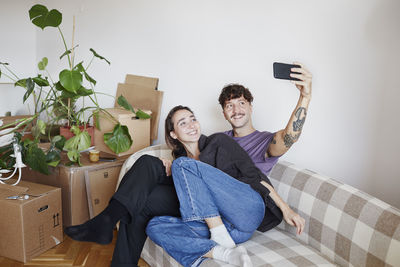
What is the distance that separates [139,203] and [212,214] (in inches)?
15.1

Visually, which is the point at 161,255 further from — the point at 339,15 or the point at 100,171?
the point at 339,15

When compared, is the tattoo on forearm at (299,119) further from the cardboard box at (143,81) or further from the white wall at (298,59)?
the cardboard box at (143,81)

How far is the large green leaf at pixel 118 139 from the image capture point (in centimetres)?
249

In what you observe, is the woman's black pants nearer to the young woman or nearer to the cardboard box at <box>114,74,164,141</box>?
the young woman

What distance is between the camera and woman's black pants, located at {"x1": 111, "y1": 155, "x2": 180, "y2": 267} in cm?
172

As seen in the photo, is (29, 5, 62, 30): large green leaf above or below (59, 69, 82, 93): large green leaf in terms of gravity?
above

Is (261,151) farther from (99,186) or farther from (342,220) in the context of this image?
(99,186)

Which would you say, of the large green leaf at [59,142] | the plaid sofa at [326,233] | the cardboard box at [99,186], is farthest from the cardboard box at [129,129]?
the plaid sofa at [326,233]

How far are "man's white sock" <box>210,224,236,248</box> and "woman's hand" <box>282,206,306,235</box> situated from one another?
29 centimetres

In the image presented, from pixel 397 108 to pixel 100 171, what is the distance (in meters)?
1.87

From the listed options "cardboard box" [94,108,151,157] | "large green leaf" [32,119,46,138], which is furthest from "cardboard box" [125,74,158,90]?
"large green leaf" [32,119,46,138]

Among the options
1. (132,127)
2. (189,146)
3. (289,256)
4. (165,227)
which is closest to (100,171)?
(132,127)

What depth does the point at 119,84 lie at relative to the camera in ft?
11.0

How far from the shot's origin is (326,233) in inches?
63.7
